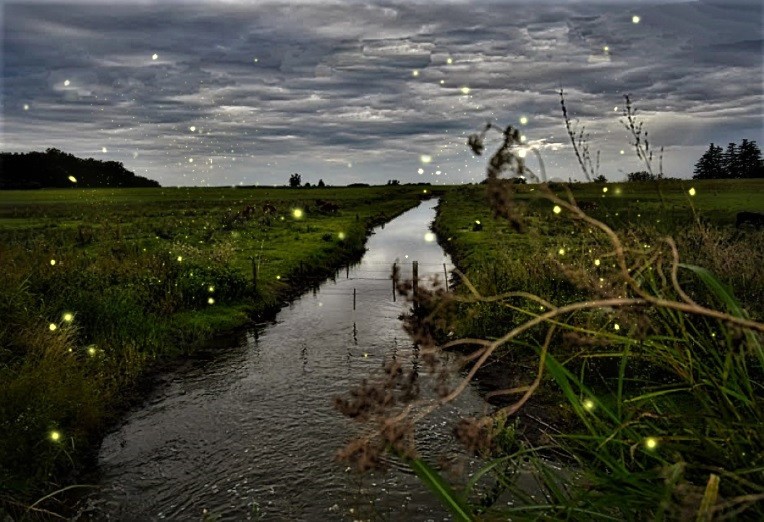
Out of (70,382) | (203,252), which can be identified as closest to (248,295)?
(203,252)

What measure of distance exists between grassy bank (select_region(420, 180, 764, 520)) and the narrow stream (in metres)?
1.62

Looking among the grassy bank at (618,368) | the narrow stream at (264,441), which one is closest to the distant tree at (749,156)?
the grassy bank at (618,368)

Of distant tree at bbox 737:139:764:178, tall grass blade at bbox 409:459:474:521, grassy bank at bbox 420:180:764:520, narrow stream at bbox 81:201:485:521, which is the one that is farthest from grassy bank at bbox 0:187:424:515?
distant tree at bbox 737:139:764:178

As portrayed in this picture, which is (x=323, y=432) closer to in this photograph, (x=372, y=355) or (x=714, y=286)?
(x=372, y=355)

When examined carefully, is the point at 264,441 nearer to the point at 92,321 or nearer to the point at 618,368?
the point at 92,321

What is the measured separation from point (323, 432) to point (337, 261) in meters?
21.9

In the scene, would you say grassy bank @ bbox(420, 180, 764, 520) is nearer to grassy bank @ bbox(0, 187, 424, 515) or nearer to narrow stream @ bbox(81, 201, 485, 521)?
narrow stream @ bbox(81, 201, 485, 521)

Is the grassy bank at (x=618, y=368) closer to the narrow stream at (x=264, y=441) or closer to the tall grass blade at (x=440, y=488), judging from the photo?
the tall grass blade at (x=440, y=488)

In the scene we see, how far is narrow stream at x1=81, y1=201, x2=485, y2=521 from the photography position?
899 cm

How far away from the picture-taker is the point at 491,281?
18984 mm

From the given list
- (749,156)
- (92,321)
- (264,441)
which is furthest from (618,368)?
(749,156)

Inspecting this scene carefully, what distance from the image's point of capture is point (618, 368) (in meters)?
14.0

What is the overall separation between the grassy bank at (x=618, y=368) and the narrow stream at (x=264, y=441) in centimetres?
162

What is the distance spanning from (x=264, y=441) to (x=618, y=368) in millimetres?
8150
